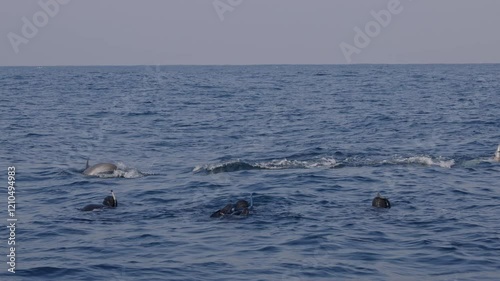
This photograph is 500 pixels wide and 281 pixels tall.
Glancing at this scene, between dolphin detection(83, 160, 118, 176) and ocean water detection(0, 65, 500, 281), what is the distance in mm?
315

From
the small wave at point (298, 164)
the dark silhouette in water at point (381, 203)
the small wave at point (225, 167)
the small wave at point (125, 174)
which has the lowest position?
Result: the dark silhouette in water at point (381, 203)

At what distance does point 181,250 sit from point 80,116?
38016mm

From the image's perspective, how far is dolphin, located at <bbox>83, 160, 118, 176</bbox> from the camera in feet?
96.4

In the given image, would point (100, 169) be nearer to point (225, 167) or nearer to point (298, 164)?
point (225, 167)

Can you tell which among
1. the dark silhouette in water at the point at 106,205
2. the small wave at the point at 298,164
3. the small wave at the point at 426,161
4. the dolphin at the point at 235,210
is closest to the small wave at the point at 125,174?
the small wave at the point at 298,164

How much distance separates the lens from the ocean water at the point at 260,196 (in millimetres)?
16938

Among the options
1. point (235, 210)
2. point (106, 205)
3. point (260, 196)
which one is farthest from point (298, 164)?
point (106, 205)

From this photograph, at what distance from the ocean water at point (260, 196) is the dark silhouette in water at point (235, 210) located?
0.34m

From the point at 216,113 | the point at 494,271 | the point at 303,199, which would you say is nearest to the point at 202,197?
the point at 303,199

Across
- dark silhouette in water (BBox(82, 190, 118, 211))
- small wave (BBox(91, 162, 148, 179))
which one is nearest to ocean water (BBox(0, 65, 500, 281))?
small wave (BBox(91, 162, 148, 179))

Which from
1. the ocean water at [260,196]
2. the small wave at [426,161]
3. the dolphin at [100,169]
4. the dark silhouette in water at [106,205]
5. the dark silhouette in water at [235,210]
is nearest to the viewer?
the ocean water at [260,196]

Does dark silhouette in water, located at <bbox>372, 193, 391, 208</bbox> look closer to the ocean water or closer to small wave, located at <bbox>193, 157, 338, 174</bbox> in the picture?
the ocean water

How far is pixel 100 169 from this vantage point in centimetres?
2950

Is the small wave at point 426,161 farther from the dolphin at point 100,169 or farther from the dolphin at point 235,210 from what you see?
the dolphin at point 100,169
